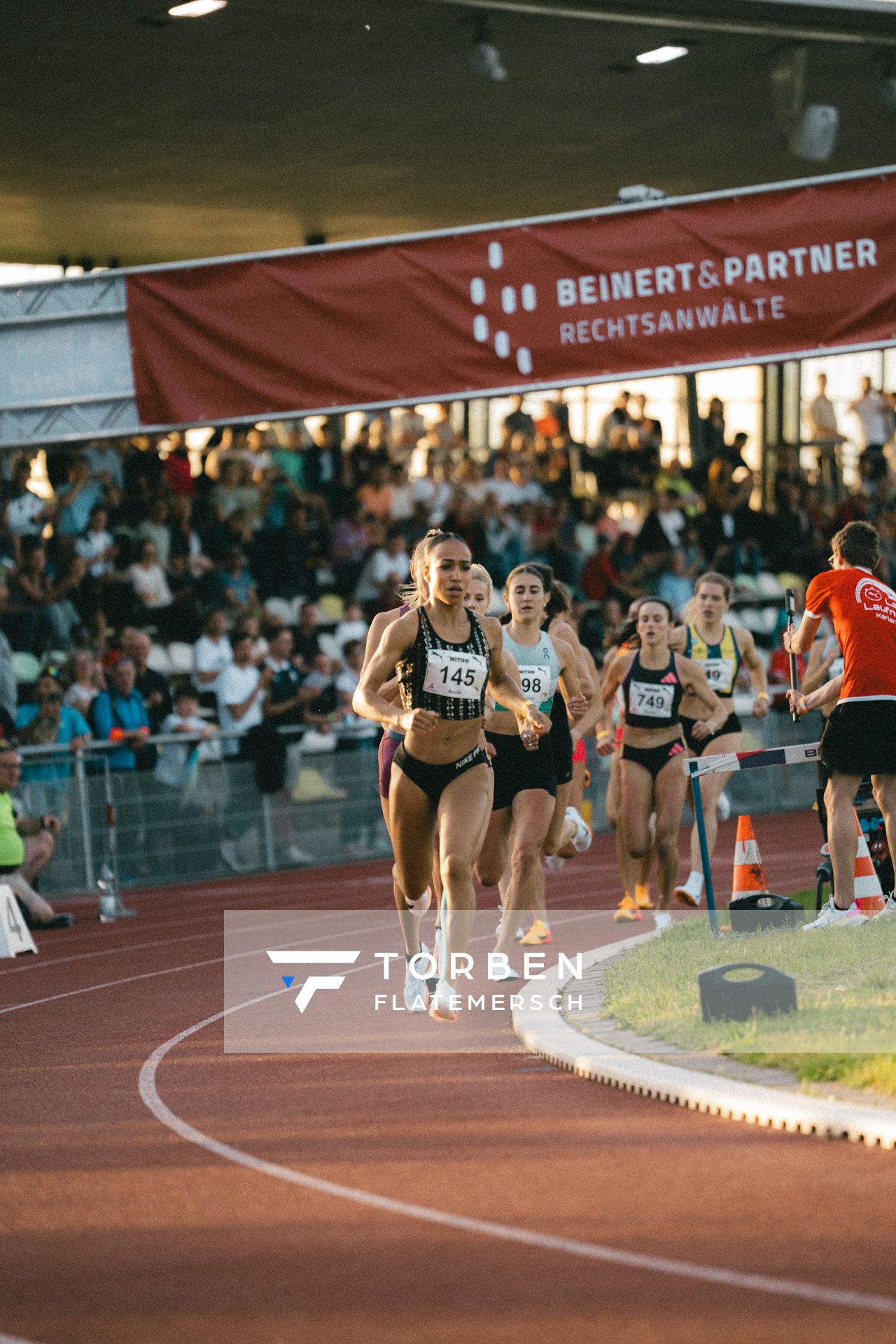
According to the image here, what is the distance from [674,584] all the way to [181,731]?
727 cm

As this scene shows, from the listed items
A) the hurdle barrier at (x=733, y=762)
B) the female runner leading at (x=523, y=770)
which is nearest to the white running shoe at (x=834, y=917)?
the hurdle barrier at (x=733, y=762)

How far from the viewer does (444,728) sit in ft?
31.3

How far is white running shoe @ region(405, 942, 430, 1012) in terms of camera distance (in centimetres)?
1027

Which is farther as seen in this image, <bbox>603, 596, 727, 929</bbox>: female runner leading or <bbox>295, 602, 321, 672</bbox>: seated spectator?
<bbox>295, 602, 321, 672</bbox>: seated spectator

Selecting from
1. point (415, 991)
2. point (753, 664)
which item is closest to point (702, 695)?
point (753, 664)

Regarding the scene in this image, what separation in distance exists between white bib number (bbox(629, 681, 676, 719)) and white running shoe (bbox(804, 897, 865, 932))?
220cm

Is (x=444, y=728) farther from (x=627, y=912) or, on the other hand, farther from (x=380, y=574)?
(x=380, y=574)

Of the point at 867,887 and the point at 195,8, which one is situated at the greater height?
the point at 195,8

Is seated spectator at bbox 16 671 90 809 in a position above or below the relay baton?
below

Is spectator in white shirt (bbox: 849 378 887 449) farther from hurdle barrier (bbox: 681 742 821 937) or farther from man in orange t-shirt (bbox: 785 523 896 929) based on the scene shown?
man in orange t-shirt (bbox: 785 523 896 929)

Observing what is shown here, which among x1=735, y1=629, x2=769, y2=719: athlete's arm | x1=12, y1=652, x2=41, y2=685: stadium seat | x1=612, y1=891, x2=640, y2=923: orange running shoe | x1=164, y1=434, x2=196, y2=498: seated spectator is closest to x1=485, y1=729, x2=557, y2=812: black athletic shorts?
x1=612, y1=891, x2=640, y2=923: orange running shoe

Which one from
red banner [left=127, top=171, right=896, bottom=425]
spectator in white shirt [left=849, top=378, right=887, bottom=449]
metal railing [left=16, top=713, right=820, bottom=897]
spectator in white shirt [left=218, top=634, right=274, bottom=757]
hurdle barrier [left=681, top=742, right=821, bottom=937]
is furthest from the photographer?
spectator in white shirt [left=849, top=378, right=887, bottom=449]

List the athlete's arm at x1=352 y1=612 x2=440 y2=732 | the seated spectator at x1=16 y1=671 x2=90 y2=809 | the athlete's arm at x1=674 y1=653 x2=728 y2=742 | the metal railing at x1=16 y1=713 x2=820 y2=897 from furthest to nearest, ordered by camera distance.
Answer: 1. the metal railing at x1=16 y1=713 x2=820 y2=897
2. the seated spectator at x1=16 y1=671 x2=90 y2=809
3. the athlete's arm at x1=674 y1=653 x2=728 y2=742
4. the athlete's arm at x1=352 y1=612 x2=440 y2=732

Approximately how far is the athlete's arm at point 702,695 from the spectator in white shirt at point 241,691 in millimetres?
6722
